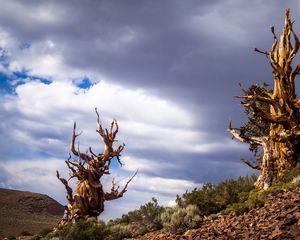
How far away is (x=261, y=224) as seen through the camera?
1048cm

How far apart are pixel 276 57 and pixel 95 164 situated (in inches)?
478

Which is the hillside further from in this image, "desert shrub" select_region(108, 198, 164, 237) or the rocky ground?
the rocky ground

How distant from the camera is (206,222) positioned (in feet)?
43.7

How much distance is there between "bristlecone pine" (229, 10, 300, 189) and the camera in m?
18.1

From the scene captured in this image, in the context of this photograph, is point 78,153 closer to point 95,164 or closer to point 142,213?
point 95,164

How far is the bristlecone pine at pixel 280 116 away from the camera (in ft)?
59.3

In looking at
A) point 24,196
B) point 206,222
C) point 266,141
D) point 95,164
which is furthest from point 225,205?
point 24,196

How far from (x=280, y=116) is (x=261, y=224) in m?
9.24

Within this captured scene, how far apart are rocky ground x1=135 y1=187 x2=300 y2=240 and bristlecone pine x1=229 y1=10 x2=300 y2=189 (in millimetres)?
4453

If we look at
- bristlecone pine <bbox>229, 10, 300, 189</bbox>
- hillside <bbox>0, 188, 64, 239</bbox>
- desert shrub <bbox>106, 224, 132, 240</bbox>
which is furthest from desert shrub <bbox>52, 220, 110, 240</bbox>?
hillside <bbox>0, 188, 64, 239</bbox>

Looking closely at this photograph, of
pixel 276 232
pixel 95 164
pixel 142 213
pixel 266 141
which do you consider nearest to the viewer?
pixel 276 232

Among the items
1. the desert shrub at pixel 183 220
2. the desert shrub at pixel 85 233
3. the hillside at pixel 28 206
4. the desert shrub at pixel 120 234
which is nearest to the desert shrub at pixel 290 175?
the desert shrub at pixel 183 220

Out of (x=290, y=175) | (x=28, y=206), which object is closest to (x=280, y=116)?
(x=290, y=175)

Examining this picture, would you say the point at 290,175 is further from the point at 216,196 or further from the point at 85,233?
the point at 85,233
